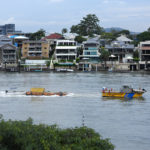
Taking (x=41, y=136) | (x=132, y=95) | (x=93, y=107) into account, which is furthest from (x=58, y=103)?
(x=41, y=136)

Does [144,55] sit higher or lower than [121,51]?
lower

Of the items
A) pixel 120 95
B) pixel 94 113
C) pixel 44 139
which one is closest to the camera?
pixel 44 139

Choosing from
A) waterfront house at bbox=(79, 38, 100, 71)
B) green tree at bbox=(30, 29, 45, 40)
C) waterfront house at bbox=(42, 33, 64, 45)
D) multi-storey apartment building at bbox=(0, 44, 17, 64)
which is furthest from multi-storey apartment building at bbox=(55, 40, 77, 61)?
green tree at bbox=(30, 29, 45, 40)

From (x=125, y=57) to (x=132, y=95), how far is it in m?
42.3

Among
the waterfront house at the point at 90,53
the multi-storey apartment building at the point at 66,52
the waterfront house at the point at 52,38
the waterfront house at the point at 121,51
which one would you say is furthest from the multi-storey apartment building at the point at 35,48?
the waterfront house at the point at 121,51

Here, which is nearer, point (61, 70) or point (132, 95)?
point (132, 95)

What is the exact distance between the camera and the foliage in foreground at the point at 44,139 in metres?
13.0

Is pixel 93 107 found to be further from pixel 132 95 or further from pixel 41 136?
pixel 41 136

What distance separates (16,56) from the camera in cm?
7769

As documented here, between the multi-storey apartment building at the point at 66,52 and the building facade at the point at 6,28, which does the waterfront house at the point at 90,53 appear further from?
the building facade at the point at 6,28

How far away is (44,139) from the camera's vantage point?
13523 mm

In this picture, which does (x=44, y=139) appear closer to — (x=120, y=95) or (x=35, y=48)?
(x=120, y=95)

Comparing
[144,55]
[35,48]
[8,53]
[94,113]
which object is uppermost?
[35,48]

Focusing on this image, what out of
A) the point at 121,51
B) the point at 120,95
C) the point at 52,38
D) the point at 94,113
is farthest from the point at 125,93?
the point at 52,38
